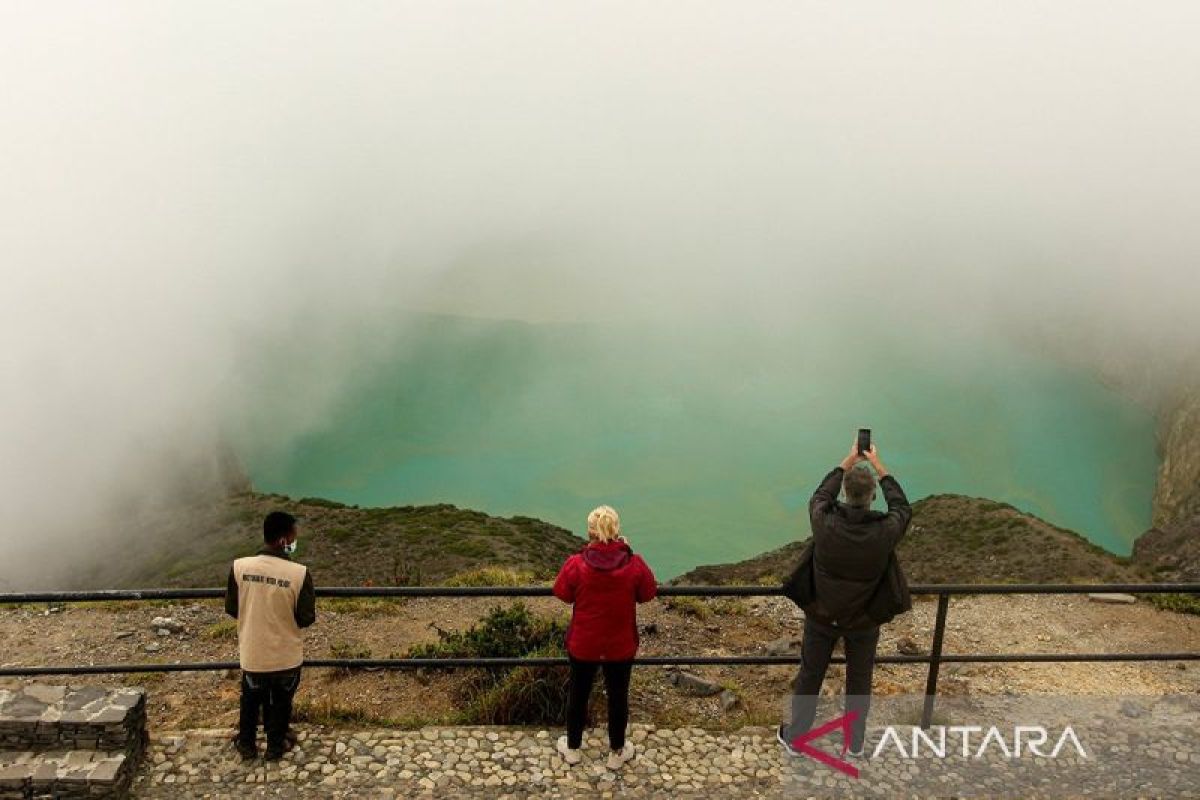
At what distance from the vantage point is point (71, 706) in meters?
5.47

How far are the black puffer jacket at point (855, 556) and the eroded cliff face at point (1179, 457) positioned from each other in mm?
42557

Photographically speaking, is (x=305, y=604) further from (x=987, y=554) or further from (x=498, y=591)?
(x=987, y=554)

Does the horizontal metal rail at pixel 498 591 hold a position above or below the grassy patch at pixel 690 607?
above

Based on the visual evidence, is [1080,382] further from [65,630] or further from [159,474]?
[65,630]

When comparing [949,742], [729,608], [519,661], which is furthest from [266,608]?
[729,608]

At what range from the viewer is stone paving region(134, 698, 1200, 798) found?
5523 mm

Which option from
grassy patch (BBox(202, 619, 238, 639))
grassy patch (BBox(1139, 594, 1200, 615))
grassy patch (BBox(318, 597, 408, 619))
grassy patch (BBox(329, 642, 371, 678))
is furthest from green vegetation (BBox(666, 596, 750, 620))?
grassy patch (BBox(1139, 594, 1200, 615))

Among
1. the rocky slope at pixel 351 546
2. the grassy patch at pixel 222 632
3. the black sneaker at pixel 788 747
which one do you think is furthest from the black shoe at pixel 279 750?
the rocky slope at pixel 351 546

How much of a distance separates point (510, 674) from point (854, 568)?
11.6ft

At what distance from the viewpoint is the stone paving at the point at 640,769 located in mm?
5523

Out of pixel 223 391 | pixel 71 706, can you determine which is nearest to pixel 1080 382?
pixel 223 391

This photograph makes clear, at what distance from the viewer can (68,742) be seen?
5.37 metres

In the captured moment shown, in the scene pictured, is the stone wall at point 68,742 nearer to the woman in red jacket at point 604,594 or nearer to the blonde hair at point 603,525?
the woman in red jacket at point 604,594

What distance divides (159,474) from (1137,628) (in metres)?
65.9
